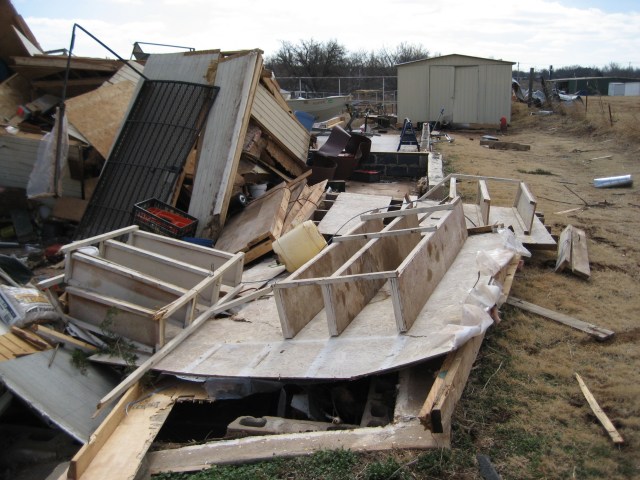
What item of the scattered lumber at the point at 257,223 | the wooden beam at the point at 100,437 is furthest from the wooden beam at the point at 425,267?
the scattered lumber at the point at 257,223

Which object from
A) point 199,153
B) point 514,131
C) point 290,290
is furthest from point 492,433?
point 514,131

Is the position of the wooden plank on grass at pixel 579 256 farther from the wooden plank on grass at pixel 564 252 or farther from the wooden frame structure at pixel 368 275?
the wooden frame structure at pixel 368 275

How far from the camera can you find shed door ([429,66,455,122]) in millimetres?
21500

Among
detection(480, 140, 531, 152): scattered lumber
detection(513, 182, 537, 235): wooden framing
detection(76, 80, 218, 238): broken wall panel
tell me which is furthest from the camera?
detection(480, 140, 531, 152): scattered lumber

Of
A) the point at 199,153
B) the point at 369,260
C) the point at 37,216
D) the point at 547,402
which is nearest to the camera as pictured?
the point at 547,402

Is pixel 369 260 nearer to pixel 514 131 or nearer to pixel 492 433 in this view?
pixel 492 433

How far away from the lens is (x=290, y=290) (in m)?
4.53

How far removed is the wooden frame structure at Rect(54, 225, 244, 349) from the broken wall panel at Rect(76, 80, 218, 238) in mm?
2394

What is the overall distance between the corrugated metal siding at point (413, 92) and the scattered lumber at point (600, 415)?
62.3 feet

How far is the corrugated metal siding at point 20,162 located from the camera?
9.50m

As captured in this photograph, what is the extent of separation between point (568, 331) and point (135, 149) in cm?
657

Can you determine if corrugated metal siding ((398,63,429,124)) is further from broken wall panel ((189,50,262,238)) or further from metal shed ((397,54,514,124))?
broken wall panel ((189,50,262,238))

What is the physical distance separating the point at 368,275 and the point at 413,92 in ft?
63.0

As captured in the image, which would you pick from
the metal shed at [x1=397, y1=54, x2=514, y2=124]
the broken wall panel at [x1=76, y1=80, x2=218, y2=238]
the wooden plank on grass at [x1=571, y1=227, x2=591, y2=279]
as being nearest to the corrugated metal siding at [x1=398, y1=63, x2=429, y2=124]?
the metal shed at [x1=397, y1=54, x2=514, y2=124]
